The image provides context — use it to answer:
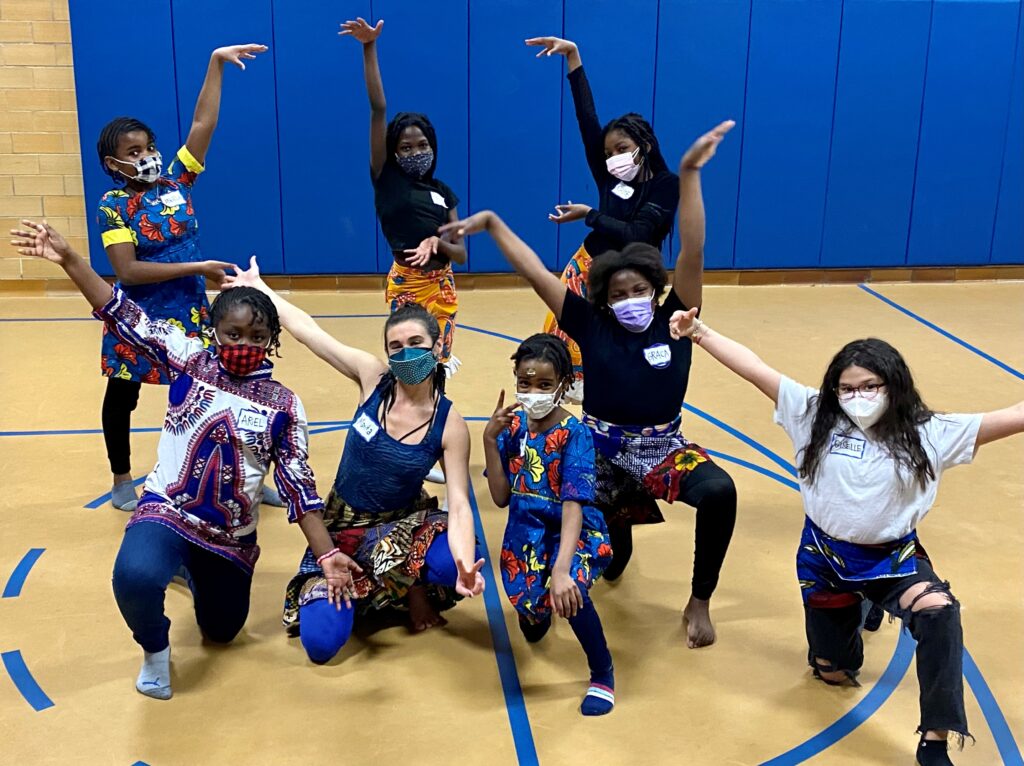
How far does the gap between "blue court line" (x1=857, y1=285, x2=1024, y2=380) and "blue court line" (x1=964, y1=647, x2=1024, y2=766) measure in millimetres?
3336

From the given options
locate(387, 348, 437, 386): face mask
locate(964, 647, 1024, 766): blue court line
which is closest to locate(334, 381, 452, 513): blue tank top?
locate(387, 348, 437, 386): face mask

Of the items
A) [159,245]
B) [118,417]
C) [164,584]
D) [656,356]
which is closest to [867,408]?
[656,356]

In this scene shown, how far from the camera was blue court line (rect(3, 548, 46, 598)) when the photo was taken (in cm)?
371

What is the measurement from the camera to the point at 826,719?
3123 millimetres

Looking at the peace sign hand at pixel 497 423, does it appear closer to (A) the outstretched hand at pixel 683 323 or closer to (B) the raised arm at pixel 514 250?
(B) the raised arm at pixel 514 250

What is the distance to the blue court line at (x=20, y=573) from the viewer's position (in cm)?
371

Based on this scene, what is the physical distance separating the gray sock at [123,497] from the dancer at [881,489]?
2670 mm

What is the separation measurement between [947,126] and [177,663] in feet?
23.5

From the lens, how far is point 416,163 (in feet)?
14.5

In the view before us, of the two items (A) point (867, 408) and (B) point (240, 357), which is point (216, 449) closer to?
(B) point (240, 357)


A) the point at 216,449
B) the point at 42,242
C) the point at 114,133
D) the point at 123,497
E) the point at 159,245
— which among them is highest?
the point at 114,133

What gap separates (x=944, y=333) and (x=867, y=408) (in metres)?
4.50

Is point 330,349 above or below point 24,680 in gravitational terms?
above

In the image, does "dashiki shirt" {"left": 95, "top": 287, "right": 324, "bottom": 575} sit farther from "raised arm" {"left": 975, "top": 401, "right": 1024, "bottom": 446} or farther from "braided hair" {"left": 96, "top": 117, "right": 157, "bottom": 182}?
"raised arm" {"left": 975, "top": 401, "right": 1024, "bottom": 446}
